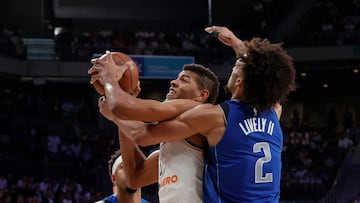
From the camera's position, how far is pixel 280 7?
2231 centimetres

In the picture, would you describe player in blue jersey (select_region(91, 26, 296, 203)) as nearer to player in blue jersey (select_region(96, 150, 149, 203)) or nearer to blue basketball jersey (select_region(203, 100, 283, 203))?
blue basketball jersey (select_region(203, 100, 283, 203))

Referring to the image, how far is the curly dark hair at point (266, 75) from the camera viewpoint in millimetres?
3107

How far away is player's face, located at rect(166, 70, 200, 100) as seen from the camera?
3.40 metres

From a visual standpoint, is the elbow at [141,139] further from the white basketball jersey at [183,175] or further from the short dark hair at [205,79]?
the short dark hair at [205,79]

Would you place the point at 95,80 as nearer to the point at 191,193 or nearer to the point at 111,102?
the point at 111,102

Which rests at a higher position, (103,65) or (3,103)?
(103,65)

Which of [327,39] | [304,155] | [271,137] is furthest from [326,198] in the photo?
[271,137]

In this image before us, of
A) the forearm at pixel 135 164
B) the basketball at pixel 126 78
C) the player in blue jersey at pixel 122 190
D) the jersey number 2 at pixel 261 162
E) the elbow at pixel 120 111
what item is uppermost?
the basketball at pixel 126 78

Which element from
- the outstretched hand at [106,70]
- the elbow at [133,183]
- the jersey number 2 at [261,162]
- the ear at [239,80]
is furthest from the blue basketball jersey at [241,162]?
the elbow at [133,183]

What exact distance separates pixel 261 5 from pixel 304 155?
7.92 m

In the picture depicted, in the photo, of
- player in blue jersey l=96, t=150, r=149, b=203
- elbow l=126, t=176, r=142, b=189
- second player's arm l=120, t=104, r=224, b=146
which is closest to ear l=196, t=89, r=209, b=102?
second player's arm l=120, t=104, r=224, b=146

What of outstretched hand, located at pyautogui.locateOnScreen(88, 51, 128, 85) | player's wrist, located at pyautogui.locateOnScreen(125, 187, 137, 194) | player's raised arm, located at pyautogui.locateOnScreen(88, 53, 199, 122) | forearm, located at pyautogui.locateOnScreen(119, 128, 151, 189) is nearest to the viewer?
player's raised arm, located at pyautogui.locateOnScreen(88, 53, 199, 122)

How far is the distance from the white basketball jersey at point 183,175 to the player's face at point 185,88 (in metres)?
0.27

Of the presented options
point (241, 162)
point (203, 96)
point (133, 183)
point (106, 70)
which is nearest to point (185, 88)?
point (203, 96)
